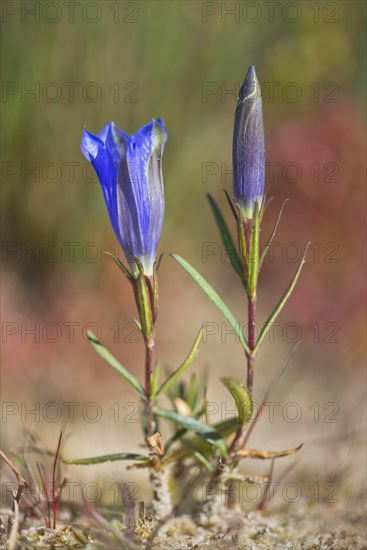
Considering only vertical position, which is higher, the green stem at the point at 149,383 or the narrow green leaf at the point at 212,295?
the narrow green leaf at the point at 212,295

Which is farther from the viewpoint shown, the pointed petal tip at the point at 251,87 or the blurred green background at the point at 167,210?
the blurred green background at the point at 167,210

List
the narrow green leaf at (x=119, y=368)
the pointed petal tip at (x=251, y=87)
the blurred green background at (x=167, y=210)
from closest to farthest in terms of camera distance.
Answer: the pointed petal tip at (x=251, y=87) → the narrow green leaf at (x=119, y=368) → the blurred green background at (x=167, y=210)

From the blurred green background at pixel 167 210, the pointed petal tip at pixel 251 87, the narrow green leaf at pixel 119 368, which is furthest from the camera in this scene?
the blurred green background at pixel 167 210

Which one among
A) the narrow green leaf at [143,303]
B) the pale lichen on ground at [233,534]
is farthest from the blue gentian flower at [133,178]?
the pale lichen on ground at [233,534]

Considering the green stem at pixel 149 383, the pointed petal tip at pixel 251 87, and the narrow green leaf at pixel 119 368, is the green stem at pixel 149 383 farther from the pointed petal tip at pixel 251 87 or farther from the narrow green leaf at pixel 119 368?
the pointed petal tip at pixel 251 87

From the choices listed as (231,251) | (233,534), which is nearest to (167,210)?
(231,251)

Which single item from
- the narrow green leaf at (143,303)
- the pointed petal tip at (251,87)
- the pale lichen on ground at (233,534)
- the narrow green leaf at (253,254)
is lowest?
the pale lichen on ground at (233,534)

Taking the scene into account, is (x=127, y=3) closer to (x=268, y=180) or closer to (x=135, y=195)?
(x=268, y=180)

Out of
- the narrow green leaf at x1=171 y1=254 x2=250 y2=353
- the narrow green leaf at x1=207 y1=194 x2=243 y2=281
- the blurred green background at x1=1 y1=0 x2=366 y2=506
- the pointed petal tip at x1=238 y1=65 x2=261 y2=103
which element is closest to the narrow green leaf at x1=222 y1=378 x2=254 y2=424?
the narrow green leaf at x1=171 y1=254 x2=250 y2=353
